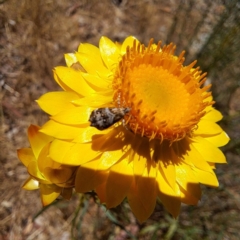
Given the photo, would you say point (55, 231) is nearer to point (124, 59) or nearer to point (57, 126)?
point (57, 126)

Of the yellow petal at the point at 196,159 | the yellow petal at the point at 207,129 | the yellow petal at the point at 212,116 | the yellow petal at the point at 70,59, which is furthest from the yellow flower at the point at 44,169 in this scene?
the yellow petal at the point at 212,116

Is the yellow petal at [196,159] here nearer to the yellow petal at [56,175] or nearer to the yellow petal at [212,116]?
the yellow petal at [212,116]

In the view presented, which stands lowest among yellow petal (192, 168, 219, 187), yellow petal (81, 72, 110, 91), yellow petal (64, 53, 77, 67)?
yellow petal (192, 168, 219, 187)

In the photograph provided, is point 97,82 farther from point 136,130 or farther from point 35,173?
point 35,173

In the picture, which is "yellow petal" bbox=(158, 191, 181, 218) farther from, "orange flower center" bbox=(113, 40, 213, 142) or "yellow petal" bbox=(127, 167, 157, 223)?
"orange flower center" bbox=(113, 40, 213, 142)

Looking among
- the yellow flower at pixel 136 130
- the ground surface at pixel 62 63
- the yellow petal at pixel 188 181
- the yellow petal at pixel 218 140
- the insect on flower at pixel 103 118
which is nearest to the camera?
the insect on flower at pixel 103 118

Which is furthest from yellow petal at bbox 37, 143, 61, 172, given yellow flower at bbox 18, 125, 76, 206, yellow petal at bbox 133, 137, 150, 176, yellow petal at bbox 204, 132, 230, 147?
yellow petal at bbox 204, 132, 230, 147
